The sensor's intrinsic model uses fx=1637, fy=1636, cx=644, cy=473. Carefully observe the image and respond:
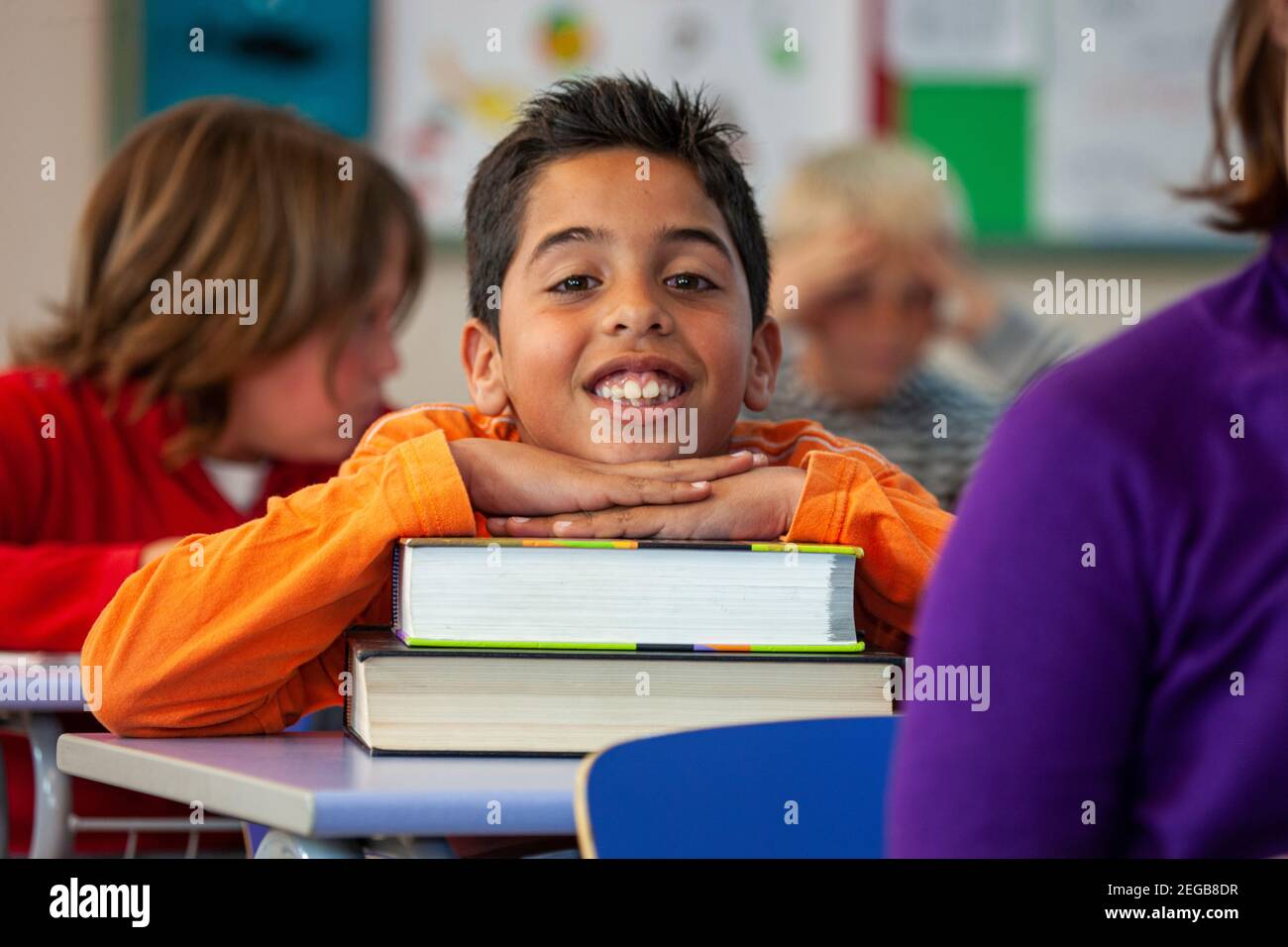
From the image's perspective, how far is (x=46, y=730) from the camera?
1553 millimetres

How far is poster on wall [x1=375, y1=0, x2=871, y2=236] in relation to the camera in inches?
145

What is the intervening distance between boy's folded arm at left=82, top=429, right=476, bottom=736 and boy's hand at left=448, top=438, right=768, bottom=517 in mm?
51

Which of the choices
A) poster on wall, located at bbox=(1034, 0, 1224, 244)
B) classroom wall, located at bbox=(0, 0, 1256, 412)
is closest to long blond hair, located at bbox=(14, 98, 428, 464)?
classroom wall, located at bbox=(0, 0, 1256, 412)

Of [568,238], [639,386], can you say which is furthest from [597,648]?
[568,238]

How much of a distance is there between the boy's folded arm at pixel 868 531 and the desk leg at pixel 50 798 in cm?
76

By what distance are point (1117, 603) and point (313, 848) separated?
528 mm

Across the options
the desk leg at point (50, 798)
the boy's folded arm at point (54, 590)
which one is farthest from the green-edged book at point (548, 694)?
the boy's folded arm at point (54, 590)

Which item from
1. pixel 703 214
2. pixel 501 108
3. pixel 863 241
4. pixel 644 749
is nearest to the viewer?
pixel 644 749

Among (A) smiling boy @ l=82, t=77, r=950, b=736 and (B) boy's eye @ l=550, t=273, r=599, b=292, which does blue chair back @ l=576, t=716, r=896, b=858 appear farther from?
(B) boy's eye @ l=550, t=273, r=599, b=292

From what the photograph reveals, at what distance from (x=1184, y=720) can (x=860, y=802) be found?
345mm

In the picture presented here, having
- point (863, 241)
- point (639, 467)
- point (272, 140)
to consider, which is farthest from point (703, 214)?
point (863, 241)

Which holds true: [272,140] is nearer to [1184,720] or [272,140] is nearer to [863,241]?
[863,241]
